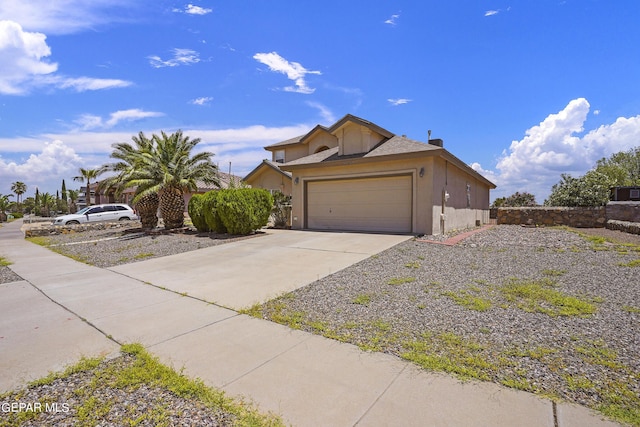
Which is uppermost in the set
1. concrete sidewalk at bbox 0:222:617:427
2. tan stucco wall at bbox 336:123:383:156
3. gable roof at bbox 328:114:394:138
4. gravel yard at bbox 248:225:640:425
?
gable roof at bbox 328:114:394:138

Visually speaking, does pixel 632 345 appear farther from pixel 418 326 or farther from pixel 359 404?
pixel 359 404

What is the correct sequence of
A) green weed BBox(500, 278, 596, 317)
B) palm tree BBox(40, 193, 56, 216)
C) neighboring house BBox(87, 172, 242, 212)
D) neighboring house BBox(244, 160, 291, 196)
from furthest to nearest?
palm tree BBox(40, 193, 56, 216)
neighboring house BBox(244, 160, 291, 196)
neighboring house BBox(87, 172, 242, 212)
green weed BBox(500, 278, 596, 317)

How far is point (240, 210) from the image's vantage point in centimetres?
1320

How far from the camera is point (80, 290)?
638 centimetres

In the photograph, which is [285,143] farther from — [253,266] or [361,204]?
[253,266]

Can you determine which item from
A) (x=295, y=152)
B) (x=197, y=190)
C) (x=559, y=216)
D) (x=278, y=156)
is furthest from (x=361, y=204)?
(x=278, y=156)

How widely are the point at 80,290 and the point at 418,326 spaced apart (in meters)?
6.32

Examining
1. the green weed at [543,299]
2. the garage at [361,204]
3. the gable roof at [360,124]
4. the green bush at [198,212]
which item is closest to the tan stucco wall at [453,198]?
the garage at [361,204]

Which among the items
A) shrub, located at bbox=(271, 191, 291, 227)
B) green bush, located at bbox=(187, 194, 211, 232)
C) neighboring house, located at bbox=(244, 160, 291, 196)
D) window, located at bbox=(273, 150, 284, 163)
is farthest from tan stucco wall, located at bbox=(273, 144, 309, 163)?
green bush, located at bbox=(187, 194, 211, 232)

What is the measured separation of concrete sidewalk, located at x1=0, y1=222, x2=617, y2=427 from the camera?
8.47 ft

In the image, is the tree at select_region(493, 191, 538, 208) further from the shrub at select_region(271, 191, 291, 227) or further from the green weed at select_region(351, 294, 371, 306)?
the green weed at select_region(351, 294, 371, 306)

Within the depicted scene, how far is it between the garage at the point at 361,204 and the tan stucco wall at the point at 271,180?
23.5 ft

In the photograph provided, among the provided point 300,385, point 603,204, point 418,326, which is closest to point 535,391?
point 418,326

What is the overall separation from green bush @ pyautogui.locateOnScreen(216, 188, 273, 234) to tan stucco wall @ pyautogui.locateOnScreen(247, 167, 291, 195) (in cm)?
899
